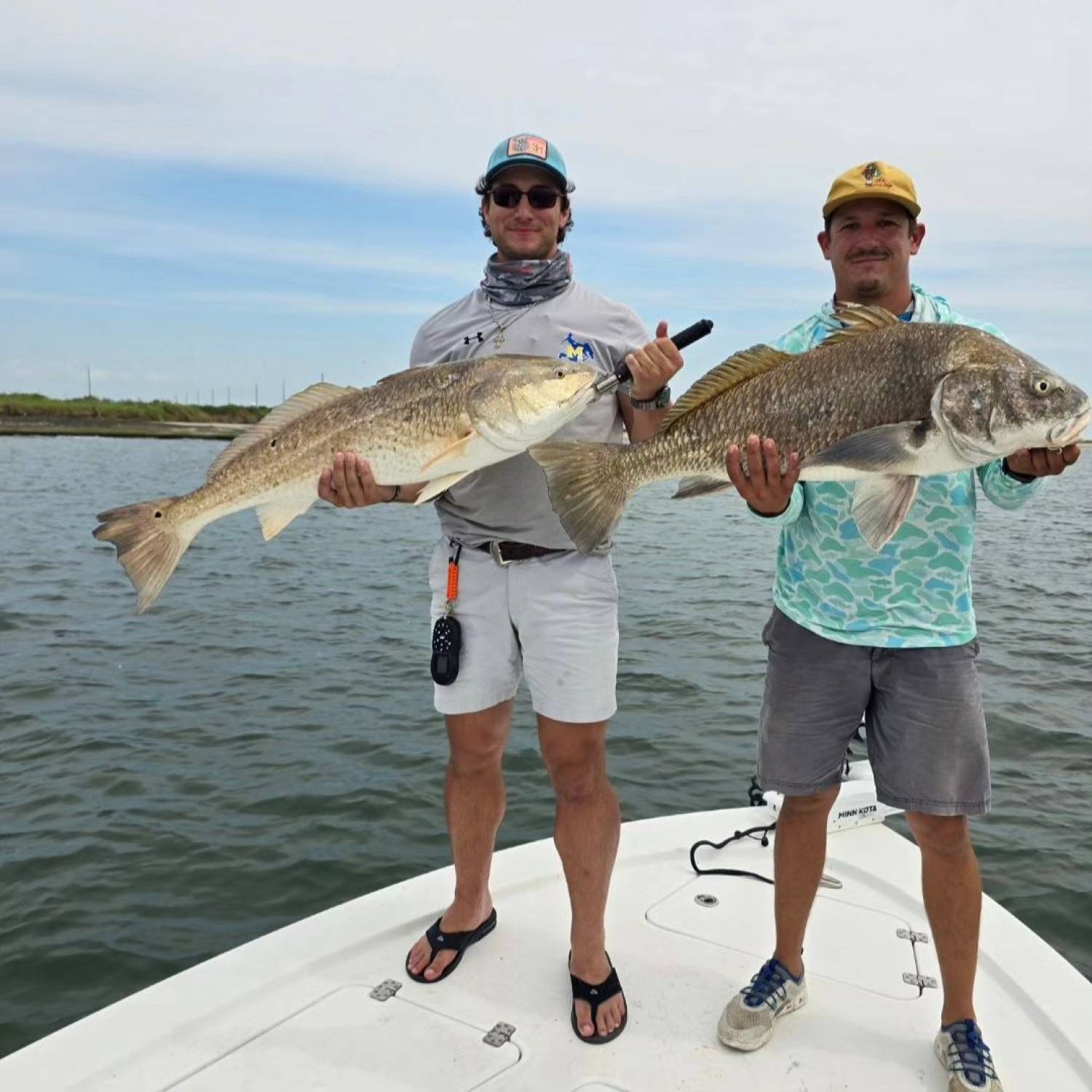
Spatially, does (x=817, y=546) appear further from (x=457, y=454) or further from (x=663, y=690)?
(x=663, y=690)

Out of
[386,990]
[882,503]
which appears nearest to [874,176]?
[882,503]

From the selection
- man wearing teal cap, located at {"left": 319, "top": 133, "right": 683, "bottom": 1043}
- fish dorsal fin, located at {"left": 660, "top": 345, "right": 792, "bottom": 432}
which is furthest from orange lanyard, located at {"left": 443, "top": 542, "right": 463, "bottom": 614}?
fish dorsal fin, located at {"left": 660, "top": 345, "right": 792, "bottom": 432}

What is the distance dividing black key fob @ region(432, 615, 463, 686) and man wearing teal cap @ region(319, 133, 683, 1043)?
25mm

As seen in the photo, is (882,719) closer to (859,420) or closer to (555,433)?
(859,420)

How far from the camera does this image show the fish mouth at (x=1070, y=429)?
8.88 ft

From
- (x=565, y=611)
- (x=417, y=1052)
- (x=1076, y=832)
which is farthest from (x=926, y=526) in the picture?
(x=1076, y=832)

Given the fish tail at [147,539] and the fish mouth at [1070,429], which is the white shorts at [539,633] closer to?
the fish tail at [147,539]

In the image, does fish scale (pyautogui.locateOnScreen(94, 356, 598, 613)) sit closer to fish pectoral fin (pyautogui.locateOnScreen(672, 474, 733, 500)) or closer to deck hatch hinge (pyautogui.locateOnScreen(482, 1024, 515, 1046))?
fish pectoral fin (pyautogui.locateOnScreen(672, 474, 733, 500))

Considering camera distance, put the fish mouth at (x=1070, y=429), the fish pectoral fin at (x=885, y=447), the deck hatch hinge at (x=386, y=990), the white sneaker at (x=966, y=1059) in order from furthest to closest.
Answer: the deck hatch hinge at (x=386, y=990)
the white sneaker at (x=966, y=1059)
the fish pectoral fin at (x=885, y=447)
the fish mouth at (x=1070, y=429)

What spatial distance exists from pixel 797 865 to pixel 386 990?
152cm

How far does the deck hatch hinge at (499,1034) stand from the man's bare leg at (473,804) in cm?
49

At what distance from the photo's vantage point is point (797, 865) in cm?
337

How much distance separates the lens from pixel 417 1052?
10.4ft

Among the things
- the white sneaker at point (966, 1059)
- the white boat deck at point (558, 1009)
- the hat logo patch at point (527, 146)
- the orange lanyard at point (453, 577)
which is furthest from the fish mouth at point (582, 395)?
the white sneaker at point (966, 1059)
